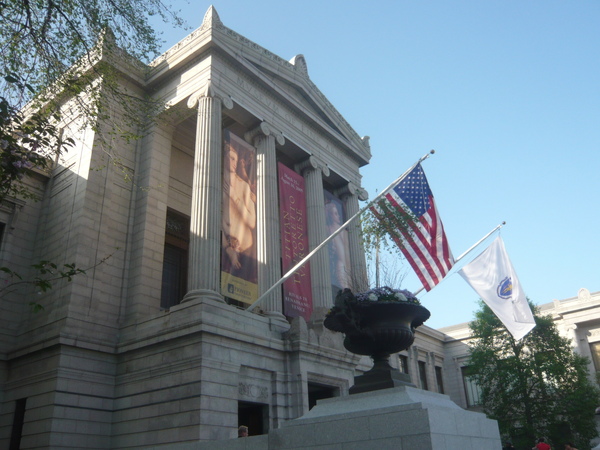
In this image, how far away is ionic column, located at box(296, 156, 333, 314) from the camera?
24016 mm

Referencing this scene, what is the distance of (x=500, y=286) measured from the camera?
2200cm

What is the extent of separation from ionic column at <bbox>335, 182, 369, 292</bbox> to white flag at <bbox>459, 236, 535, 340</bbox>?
4463mm

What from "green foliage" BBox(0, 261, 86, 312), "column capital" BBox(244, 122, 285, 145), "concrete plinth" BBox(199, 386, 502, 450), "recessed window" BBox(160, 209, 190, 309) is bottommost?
"concrete plinth" BBox(199, 386, 502, 450)

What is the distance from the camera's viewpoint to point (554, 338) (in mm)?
33562

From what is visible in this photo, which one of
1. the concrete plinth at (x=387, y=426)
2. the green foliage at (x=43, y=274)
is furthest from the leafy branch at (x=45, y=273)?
the concrete plinth at (x=387, y=426)

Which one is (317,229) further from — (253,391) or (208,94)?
(253,391)

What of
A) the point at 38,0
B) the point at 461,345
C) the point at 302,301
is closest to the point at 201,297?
the point at 302,301

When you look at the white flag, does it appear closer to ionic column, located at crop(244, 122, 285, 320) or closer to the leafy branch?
ionic column, located at crop(244, 122, 285, 320)

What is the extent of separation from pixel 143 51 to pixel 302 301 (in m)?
13.1

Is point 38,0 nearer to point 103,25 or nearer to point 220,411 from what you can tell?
point 103,25

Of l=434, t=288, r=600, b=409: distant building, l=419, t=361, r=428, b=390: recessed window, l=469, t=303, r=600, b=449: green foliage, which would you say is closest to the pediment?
l=469, t=303, r=600, b=449: green foliage

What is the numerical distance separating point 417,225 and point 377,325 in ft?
37.4

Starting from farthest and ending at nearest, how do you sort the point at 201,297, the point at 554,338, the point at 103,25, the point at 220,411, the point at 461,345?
1. the point at 461,345
2. the point at 554,338
3. the point at 201,297
4. the point at 220,411
5. the point at 103,25

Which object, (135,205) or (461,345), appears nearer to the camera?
(135,205)
